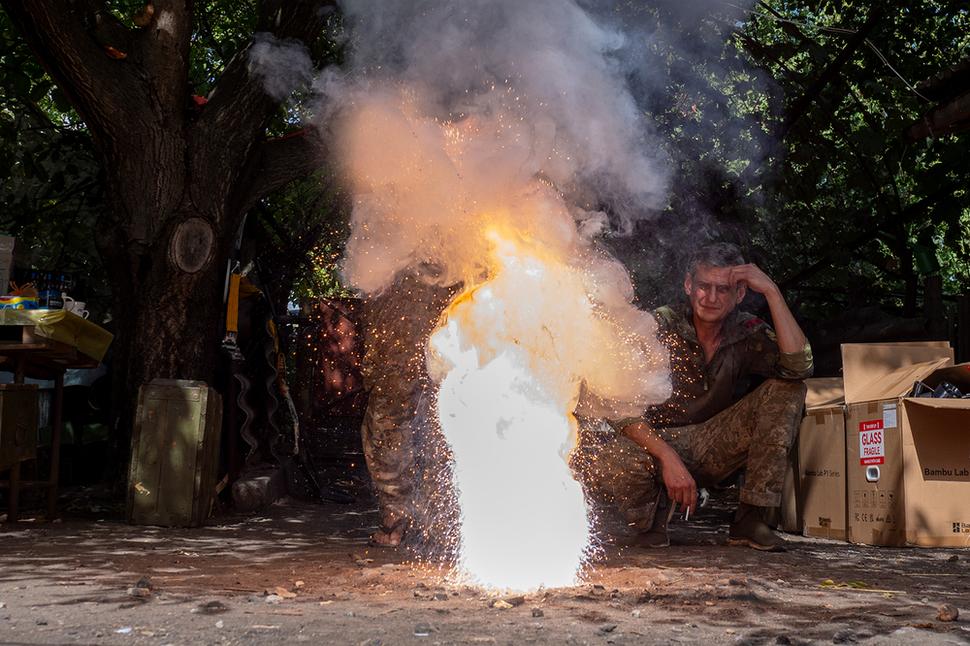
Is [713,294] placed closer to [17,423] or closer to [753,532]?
[753,532]

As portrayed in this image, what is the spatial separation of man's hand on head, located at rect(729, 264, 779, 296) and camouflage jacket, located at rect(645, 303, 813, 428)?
318 millimetres

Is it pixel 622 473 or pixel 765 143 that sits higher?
pixel 765 143

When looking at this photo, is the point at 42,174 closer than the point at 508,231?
No

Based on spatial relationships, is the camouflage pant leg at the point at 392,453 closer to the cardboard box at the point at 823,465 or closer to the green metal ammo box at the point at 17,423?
the green metal ammo box at the point at 17,423

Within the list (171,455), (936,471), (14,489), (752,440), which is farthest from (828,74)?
(14,489)

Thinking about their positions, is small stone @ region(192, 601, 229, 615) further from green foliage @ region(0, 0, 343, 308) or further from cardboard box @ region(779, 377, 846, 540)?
green foliage @ region(0, 0, 343, 308)

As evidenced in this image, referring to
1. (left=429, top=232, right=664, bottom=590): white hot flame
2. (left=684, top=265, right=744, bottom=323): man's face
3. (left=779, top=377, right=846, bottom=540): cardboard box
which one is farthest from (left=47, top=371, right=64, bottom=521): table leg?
(left=779, top=377, right=846, bottom=540): cardboard box

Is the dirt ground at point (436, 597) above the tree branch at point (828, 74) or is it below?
below

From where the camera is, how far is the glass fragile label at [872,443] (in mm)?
5418

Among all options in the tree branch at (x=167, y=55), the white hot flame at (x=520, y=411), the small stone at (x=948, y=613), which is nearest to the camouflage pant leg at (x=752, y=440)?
the white hot flame at (x=520, y=411)

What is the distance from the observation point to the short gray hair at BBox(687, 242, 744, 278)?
5.20m

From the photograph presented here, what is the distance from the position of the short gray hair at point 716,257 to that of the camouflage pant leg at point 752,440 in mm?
673

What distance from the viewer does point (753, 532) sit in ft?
16.7

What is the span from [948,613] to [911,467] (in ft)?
6.99
